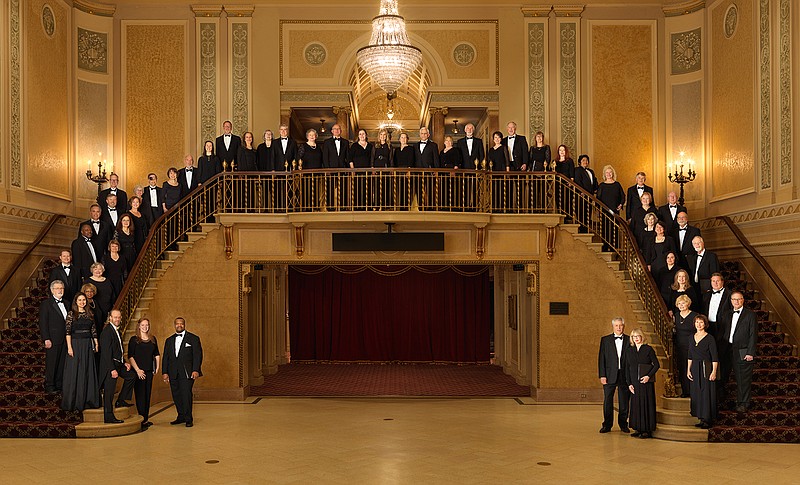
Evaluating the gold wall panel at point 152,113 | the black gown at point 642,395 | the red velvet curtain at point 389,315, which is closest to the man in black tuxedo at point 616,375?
the black gown at point 642,395

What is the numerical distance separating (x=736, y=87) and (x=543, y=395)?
5644 mm

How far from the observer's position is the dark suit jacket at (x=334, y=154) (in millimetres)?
12750

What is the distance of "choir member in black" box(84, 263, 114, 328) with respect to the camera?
35.0 feet

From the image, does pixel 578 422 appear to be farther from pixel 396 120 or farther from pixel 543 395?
pixel 396 120

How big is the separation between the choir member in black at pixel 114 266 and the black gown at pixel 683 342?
23.4 feet

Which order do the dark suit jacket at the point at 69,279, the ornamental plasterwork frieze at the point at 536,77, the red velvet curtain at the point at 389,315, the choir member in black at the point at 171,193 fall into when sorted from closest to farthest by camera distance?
the dark suit jacket at the point at 69,279
the choir member in black at the point at 171,193
the ornamental plasterwork frieze at the point at 536,77
the red velvet curtain at the point at 389,315

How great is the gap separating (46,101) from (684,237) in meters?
9.99

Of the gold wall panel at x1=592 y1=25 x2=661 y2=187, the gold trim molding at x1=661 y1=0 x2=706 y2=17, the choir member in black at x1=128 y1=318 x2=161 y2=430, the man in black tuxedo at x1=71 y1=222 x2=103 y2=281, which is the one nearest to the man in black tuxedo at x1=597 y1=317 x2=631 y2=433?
→ the choir member in black at x1=128 y1=318 x2=161 y2=430

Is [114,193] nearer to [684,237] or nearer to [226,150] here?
[226,150]

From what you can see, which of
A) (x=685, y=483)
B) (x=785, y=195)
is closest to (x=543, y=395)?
(x=785, y=195)

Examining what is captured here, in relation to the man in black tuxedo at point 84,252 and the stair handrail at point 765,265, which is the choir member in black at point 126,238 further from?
the stair handrail at point 765,265

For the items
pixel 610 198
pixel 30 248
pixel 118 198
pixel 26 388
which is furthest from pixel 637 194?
pixel 30 248

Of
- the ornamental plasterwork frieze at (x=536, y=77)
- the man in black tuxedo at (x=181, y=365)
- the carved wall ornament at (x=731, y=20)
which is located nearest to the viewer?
the man in black tuxedo at (x=181, y=365)

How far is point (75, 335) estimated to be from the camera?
9.84m
